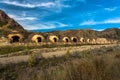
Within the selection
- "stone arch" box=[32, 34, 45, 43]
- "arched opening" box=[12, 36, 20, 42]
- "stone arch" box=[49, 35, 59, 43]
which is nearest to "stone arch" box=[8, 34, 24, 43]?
"arched opening" box=[12, 36, 20, 42]

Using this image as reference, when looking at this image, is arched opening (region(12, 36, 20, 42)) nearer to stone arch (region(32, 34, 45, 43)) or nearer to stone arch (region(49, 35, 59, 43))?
stone arch (region(32, 34, 45, 43))

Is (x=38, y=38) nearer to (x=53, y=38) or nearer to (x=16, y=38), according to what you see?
(x=53, y=38)

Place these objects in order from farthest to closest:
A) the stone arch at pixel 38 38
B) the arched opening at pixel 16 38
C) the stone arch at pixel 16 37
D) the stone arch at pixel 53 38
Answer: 1. the stone arch at pixel 53 38
2. the stone arch at pixel 38 38
3. the arched opening at pixel 16 38
4. the stone arch at pixel 16 37

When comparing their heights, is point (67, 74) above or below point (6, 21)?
below

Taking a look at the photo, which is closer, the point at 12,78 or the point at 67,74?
the point at 67,74

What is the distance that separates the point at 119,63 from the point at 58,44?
35.7m

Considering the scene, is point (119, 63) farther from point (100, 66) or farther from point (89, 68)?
point (89, 68)

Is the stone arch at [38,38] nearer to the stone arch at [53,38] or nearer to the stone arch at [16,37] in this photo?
the stone arch at [53,38]

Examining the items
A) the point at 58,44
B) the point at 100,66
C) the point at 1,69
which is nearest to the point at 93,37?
the point at 58,44

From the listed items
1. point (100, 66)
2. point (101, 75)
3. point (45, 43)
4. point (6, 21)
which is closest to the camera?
point (101, 75)

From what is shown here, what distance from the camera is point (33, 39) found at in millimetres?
43500

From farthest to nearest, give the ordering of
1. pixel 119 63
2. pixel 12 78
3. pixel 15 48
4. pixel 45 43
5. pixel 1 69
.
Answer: pixel 45 43 → pixel 15 48 → pixel 1 69 → pixel 12 78 → pixel 119 63

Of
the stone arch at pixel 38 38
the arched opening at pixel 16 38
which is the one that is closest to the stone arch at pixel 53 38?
the stone arch at pixel 38 38

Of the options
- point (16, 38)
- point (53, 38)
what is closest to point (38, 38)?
point (53, 38)
